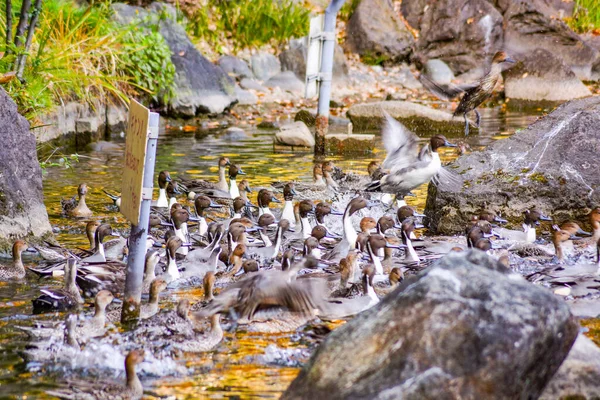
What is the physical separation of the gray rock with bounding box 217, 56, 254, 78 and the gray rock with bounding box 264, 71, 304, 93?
2.19ft

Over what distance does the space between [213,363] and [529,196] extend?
5.58m

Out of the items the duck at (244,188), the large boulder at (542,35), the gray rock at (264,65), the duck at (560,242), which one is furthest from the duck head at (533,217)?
the large boulder at (542,35)

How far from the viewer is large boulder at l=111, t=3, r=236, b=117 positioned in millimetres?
20062

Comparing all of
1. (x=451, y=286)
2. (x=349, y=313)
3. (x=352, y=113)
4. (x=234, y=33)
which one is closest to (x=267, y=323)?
(x=349, y=313)

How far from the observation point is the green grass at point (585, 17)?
32406 millimetres

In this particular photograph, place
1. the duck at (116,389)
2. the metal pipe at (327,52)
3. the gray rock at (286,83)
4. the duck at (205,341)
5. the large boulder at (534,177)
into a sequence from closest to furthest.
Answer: the duck at (116,389)
the duck at (205,341)
the large boulder at (534,177)
the metal pipe at (327,52)
the gray rock at (286,83)

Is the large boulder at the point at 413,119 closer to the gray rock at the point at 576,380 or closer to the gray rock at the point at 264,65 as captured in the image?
the gray rock at the point at 264,65

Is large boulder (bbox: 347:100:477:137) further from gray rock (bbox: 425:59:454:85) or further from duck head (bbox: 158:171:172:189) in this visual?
gray rock (bbox: 425:59:454:85)

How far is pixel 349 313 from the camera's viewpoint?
24.5 feet

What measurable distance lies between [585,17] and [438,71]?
23.8ft

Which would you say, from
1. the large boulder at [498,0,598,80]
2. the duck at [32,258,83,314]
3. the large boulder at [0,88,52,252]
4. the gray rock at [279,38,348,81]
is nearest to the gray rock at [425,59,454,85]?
the large boulder at [498,0,598,80]

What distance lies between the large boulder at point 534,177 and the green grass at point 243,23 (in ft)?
48.6

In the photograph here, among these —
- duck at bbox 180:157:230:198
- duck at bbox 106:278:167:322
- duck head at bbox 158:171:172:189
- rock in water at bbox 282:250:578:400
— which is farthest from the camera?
duck at bbox 180:157:230:198

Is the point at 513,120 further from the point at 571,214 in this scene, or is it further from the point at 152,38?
the point at 571,214
